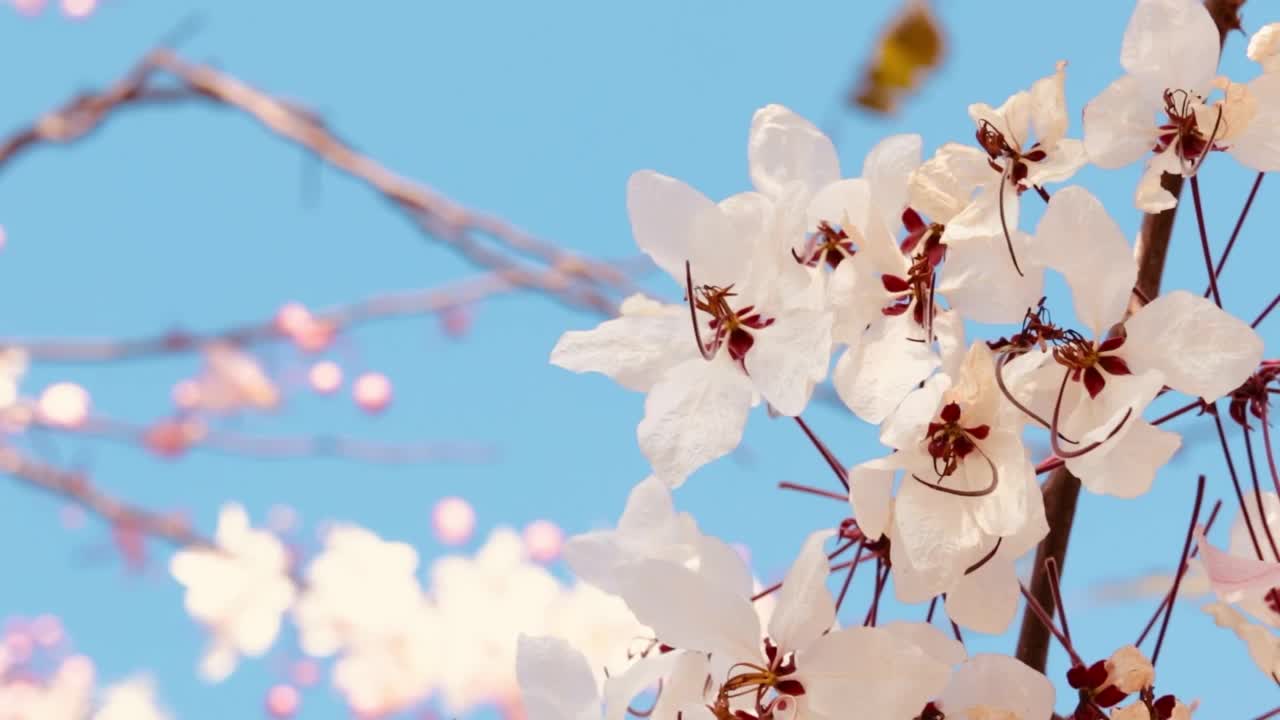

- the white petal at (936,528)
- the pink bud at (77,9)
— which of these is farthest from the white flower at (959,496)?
the pink bud at (77,9)

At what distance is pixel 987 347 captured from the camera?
0.83 feet

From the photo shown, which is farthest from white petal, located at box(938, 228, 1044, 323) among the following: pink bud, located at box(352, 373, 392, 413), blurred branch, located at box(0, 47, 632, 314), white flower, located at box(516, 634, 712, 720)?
pink bud, located at box(352, 373, 392, 413)

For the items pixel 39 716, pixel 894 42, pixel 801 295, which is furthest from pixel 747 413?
pixel 39 716

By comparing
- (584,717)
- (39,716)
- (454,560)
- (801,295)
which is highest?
(801,295)

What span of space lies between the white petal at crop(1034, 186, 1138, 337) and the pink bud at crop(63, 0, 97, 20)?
1.80 metres

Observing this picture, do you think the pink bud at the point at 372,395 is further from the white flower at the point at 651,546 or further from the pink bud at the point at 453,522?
the white flower at the point at 651,546

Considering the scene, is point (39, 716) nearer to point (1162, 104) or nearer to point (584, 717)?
point (584, 717)

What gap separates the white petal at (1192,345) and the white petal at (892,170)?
6cm

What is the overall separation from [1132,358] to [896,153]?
67 mm

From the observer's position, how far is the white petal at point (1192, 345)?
0.25m

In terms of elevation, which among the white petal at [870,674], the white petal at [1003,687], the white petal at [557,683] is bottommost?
the white petal at [557,683]

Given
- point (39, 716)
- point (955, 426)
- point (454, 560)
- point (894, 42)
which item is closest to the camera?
point (955, 426)

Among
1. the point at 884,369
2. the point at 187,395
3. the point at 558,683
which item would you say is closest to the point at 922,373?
the point at 884,369

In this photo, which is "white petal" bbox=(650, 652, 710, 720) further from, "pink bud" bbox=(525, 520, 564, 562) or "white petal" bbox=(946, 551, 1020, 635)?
"pink bud" bbox=(525, 520, 564, 562)
